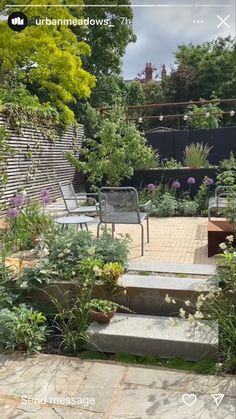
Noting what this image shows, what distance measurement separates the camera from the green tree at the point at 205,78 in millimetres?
17922

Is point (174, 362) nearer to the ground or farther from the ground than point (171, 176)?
nearer to the ground

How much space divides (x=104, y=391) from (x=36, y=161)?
5.42m

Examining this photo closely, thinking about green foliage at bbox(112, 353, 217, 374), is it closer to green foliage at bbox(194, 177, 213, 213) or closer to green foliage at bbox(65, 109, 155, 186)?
green foliage at bbox(194, 177, 213, 213)

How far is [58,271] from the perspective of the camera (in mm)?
2689

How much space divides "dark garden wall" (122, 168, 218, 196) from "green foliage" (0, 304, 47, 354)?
5.54 metres

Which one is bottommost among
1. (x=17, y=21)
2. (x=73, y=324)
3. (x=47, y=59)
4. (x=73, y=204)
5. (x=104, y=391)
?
(x=104, y=391)

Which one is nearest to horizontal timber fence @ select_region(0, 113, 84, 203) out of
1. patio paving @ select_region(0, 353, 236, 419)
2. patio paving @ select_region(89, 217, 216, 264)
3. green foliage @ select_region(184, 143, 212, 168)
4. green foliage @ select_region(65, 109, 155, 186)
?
green foliage @ select_region(65, 109, 155, 186)

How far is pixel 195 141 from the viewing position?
9125 mm

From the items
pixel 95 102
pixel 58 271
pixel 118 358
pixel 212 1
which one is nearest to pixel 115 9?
pixel 95 102

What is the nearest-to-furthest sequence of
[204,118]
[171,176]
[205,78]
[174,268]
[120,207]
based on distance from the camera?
[174,268] < [120,207] < [171,176] < [204,118] < [205,78]

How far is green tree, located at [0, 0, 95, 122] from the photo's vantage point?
776cm

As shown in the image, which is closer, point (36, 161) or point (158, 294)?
point (158, 294)

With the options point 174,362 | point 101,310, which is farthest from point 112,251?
point 174,362

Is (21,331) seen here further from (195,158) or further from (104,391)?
(195,158)
